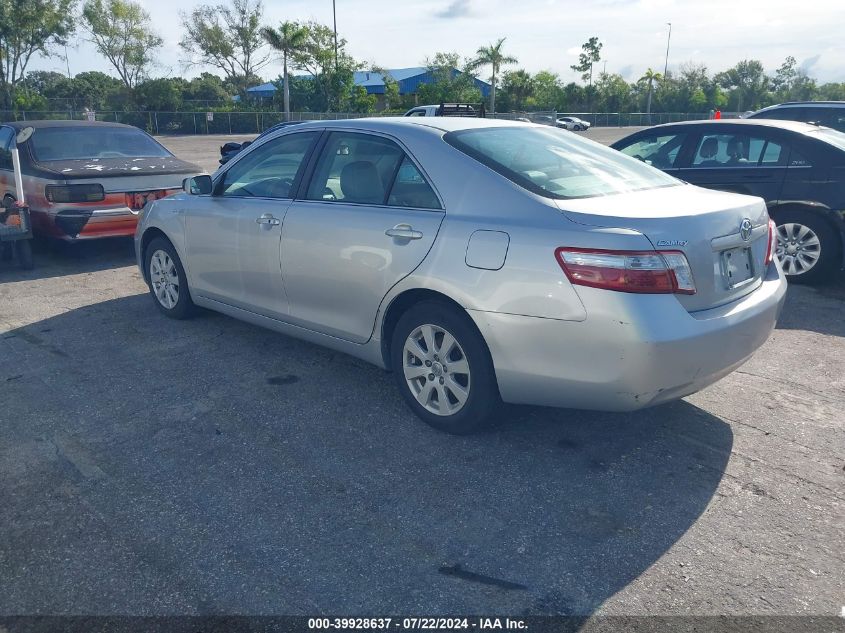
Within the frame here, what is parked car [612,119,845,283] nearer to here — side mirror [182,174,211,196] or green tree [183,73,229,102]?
side mirror [182,174,211,196]

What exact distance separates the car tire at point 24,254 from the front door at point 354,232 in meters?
4.79

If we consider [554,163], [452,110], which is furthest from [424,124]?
[452,110]

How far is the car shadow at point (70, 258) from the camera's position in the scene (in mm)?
7941

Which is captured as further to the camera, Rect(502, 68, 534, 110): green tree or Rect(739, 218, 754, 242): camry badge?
Rect(502, 68, 534, 110): green tree

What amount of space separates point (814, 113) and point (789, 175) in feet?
14.5

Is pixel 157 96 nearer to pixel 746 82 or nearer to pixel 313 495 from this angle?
pixel 313 495

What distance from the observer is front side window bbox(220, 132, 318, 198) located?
4.77m

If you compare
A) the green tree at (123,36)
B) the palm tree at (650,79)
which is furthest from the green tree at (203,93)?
the palm tree at (650,79)

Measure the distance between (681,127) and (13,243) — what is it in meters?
7.46

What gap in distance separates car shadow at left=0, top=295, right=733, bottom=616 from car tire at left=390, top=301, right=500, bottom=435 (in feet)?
0.48

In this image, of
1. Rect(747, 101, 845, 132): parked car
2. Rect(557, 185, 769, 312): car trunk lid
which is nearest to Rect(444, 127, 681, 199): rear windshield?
Rect(557, 185, 769, 312): car trunk lid

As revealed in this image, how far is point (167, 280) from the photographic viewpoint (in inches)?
236

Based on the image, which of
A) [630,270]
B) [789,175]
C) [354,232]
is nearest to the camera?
[630,270]

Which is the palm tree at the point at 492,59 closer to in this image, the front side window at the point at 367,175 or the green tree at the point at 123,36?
the green tree at the point at 123,36
